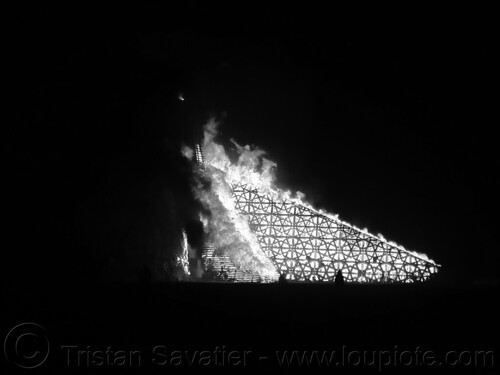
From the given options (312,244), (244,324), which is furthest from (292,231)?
(244,324)

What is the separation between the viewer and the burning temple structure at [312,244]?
35469 millimetres

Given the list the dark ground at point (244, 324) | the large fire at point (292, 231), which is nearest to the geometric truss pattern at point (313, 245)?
the large fire at point (292, 231)

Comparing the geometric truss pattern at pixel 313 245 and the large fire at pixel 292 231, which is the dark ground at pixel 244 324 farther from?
the geometric truss pattern at pixel 313 245

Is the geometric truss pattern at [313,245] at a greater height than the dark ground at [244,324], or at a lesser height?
greater

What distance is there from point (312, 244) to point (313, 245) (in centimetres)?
6

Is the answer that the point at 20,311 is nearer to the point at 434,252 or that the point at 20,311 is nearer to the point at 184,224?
the point at 184,224

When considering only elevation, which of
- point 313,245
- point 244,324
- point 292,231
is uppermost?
point 292,231

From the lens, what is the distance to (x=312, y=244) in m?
35.7

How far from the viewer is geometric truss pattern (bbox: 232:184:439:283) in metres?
35.5

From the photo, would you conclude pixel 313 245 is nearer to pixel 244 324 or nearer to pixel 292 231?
pixel 292 231

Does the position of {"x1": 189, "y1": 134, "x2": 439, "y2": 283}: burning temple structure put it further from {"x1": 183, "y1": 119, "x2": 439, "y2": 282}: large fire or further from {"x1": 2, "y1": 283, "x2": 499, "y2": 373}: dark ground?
{"x1": 2, "y1": 283, "x2": 499, "y2": 373}: dark ground

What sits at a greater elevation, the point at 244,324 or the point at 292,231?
the point at 292,231

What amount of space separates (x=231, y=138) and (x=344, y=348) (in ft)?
56.5

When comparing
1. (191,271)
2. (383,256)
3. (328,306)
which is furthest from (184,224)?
(328,306)
